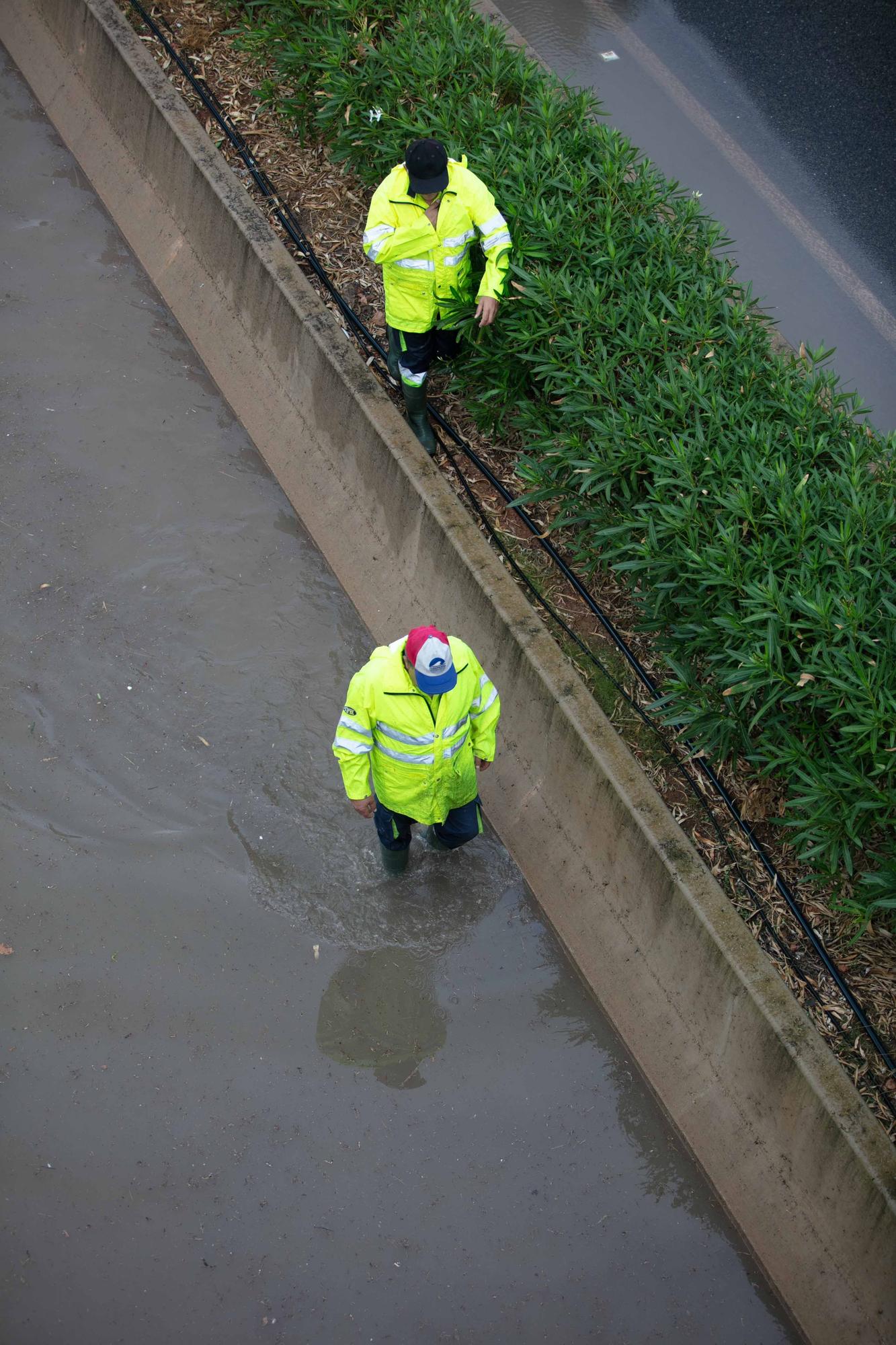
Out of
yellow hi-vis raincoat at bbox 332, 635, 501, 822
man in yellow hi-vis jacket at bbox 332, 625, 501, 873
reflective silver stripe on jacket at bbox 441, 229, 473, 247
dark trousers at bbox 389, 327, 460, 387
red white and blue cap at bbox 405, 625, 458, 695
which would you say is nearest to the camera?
red white and blue cap at bbox 405, 625, 458, 695

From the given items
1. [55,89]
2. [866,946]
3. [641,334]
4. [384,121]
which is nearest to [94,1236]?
[866,946]

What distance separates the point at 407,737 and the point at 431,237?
8.99 feet

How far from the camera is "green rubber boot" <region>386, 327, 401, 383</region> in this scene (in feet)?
23.6

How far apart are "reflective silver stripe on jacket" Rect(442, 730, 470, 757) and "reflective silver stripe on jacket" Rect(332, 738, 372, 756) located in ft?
1.16

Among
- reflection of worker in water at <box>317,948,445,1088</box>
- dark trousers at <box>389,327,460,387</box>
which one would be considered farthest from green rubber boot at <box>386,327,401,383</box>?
reflection of worker in water at <box>317,948,445,1088</box>

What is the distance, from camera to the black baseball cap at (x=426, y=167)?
614cm

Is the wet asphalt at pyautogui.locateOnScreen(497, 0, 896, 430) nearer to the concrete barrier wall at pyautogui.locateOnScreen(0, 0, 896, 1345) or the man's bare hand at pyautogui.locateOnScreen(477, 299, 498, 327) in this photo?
the man's bare hand at pyautogui.locateOnScreen(477, 299, 498, 327)

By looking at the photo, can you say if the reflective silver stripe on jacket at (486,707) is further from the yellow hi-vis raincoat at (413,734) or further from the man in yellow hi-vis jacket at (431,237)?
the man in yellow hi-vis jacket at (431,237)

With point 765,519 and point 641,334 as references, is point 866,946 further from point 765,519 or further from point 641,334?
point 641,334

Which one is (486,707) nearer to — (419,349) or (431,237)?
(419,349)

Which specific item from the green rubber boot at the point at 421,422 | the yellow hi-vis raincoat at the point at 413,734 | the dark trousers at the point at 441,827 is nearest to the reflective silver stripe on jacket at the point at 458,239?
the green rubber boot at the point at 421,422

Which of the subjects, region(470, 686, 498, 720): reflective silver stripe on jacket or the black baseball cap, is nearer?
region(470, 686, 498, 720): reflective silver stripe on jacket

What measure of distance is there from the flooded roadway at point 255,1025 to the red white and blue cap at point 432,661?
1688 millimetres

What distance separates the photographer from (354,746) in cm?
564
